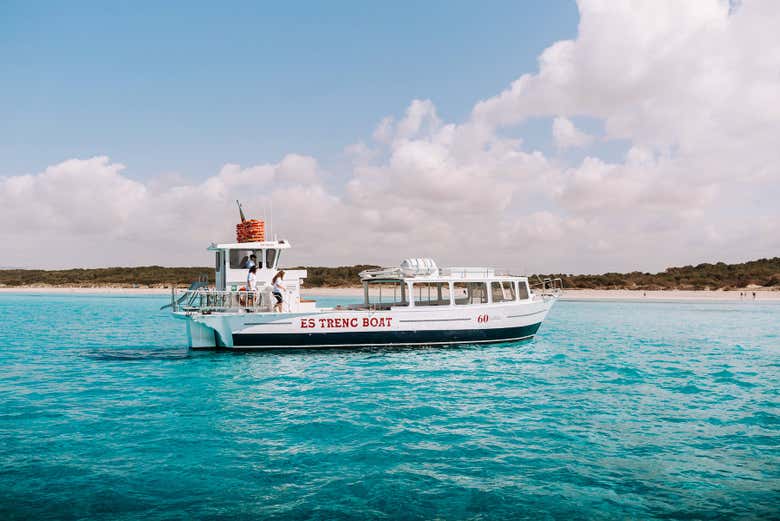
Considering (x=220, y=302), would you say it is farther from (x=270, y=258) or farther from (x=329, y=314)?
(x=329, y=314)

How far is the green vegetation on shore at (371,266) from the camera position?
264 ft

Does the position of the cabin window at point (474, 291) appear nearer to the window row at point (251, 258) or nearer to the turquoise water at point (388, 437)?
the turquoise water at point (388, 437)

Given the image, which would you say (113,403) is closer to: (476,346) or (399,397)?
(399,397)

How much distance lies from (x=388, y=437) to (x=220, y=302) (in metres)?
13.4

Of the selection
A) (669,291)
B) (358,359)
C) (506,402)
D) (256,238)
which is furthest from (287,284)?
(669,291)

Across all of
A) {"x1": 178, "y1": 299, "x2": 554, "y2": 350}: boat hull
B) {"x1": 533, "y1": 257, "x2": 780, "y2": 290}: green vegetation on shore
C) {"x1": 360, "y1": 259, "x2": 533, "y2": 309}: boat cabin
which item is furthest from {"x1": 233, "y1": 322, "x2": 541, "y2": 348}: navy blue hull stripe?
{"x1": 533, "y1": 257, "x2": 780, "y2": 290}: green vegetation on shore

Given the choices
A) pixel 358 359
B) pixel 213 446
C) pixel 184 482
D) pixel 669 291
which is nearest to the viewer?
pixel 184 482

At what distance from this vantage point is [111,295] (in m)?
90.9

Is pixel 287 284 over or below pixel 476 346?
over

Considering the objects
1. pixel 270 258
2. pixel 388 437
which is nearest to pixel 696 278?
pixel 270 258

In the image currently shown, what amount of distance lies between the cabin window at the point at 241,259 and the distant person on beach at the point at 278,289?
2.04 meters

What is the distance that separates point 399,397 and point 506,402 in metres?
2.96

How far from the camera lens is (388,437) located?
10.4 m

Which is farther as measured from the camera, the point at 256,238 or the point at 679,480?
the point at 256,238
